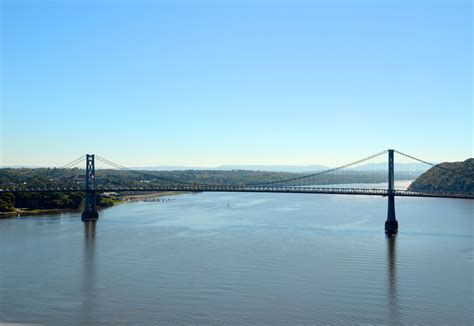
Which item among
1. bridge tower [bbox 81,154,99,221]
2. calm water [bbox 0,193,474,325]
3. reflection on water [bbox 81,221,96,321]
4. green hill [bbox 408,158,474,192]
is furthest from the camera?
green hill [bbox 408,158,474,192]

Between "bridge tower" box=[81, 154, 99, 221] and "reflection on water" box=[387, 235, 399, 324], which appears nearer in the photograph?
"reflection on water" box=[387, 235, 399, 324]

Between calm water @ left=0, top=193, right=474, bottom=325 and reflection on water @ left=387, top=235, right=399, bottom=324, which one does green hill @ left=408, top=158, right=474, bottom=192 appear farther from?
reflection on water @ left=387, top=235, right=399, bottom=324

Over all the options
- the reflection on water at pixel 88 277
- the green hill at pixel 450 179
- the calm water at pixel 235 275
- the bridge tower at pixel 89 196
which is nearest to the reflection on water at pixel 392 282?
the calm water at pixel 235 275

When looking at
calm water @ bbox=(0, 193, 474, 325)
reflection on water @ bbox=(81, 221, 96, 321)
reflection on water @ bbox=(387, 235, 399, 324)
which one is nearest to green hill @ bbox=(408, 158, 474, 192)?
calm water @ bbox=(0, 193, 474, 325)

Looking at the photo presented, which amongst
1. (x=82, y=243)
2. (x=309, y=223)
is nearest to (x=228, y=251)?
(x=82, y=243)

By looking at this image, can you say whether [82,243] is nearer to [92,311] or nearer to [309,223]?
[92,311]

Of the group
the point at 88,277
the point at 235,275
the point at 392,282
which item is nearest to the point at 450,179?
the point at 392,282

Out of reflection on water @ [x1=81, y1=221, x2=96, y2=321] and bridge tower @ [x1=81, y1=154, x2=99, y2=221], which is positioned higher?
bridge tower @ [x1=81, y1=154, x2=99, y2=221]
